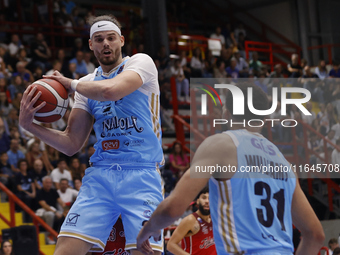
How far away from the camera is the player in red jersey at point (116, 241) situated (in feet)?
14.3

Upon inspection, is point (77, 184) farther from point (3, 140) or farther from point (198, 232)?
point (198, 232)

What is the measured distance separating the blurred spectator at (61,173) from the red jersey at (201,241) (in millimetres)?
4261

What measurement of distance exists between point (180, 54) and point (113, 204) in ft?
43.2

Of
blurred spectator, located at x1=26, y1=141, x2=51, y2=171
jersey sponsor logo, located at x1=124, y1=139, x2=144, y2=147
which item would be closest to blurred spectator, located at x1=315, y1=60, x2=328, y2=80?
blurred spectator, located at x1=26, y1=141, x2=51, y2=171

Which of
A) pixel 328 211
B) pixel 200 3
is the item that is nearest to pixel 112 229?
pixel 328 211

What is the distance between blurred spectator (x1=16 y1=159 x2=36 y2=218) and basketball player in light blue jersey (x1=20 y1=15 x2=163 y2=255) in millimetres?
5651

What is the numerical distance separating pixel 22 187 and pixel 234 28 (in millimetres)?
15521

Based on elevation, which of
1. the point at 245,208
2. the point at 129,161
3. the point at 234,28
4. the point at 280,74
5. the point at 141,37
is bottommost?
the point at 245,208

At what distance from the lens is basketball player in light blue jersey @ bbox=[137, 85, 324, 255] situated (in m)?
3.04

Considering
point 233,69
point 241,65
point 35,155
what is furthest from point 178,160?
point 241,65

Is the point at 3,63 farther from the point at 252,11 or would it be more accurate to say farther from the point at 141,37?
the point at 252,11

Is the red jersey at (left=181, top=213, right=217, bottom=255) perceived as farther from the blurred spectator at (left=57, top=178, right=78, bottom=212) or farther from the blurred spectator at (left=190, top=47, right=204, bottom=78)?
the blurred spectator at (left=190, top=47, right=204, bottom=78)

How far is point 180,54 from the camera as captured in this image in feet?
55.4

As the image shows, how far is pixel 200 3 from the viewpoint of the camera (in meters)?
23.0
